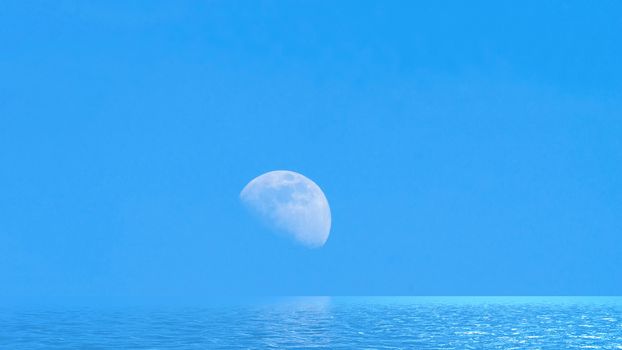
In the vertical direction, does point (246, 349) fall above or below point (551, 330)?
below

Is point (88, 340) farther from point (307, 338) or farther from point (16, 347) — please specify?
point (307, 338)

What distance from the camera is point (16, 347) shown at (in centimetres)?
4534

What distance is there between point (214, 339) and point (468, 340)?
16.9 m

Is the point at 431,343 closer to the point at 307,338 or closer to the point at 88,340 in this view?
the point at 307,338

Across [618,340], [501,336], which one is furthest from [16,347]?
[618,340]

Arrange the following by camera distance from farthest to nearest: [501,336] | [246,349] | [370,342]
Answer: [501,336], [370,342], [246,349]

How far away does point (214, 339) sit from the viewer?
50.8 meters

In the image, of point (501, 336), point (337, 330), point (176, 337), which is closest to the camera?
point (176, 337)

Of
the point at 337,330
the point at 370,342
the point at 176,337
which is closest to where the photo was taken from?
the point at 370,342

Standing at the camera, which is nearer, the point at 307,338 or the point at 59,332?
the point at 307,338

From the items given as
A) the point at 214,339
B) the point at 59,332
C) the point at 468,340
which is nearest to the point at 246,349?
the point at 214,339

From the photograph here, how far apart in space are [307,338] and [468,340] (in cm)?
1080

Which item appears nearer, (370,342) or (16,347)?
(16,347)

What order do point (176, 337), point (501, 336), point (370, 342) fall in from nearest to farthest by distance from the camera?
1. point (370, 342)
2. point (176, 337)
3. point (501, 336)
